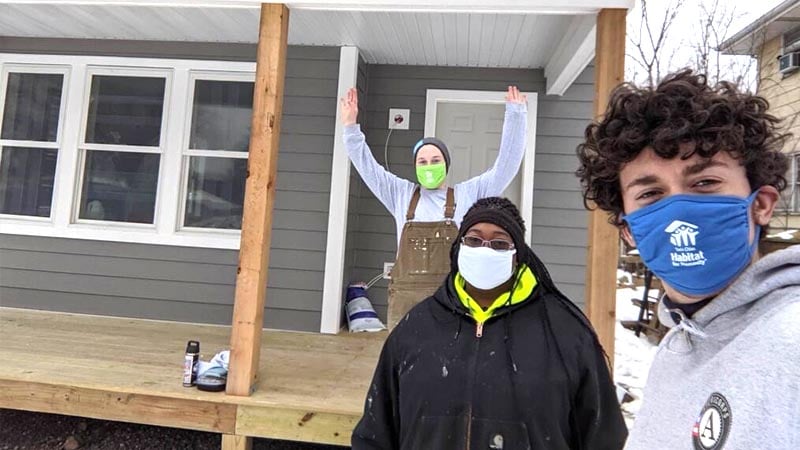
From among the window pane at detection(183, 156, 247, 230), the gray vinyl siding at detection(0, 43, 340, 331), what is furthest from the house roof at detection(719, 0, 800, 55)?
the window pane at detection(183, 156, 247, 230)

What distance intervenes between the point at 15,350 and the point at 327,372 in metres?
2.12

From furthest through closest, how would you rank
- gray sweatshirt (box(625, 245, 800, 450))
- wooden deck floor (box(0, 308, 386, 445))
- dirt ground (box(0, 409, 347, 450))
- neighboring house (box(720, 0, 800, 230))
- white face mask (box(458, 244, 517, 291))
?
1. neighboring house (box(720, 0, 800, 230))
2. dirt ground (box(0, 409, 347, 450))
3. wooden deck floor (box(0, 308, 386, 445))
4. white face mask (box(458, 244, 517, 291))
5. gray sweatshirt (box(625, 245, 800, 450))

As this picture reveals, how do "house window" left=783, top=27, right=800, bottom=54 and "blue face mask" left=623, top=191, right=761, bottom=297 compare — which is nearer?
"blue face mask" left=623, top=191, right=761, bottom=297

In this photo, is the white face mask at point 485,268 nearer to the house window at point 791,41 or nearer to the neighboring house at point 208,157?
the neighboring house at point 208,157

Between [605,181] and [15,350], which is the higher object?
[605,181]

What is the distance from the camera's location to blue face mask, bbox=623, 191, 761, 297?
2.28 feet

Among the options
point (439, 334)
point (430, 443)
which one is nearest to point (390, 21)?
point (439, 334)

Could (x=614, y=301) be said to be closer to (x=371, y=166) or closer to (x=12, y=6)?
(x=371, y=166)

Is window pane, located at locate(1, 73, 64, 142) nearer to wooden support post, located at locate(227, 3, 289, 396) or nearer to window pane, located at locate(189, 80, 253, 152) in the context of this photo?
window pane, located at locate(189, 80, 253, 152)

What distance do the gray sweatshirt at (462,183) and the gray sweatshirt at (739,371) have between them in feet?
5.22

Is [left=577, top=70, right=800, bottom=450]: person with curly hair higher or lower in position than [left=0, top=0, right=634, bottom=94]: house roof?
lower

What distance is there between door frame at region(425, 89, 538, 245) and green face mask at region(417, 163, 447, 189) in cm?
229

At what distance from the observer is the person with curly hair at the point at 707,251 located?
1.88ft

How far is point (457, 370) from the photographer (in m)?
1.37
